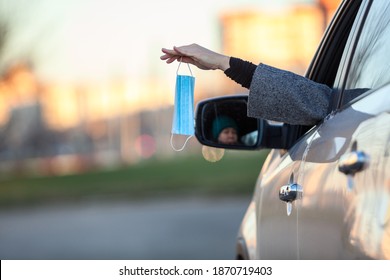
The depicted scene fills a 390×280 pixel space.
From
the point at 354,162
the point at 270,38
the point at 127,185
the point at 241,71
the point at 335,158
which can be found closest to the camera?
the point at 354,162

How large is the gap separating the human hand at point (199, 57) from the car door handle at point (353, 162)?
822 millimetres

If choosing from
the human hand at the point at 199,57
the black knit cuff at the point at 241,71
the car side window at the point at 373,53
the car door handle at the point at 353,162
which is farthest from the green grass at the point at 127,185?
the car door handle at the point at 353,162

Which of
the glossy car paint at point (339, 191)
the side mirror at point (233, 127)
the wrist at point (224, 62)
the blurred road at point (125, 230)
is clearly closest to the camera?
the glossy car paint at point (339, 191)

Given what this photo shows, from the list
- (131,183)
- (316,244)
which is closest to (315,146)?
(316,244)

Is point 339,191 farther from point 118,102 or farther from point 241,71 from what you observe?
point 118,102

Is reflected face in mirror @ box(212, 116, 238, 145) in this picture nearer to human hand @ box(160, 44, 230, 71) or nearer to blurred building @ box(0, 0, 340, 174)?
human hand @ box(160, 44, 230, 71)

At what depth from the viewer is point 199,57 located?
9.91 feet

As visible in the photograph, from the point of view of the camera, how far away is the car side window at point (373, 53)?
2.49 metres

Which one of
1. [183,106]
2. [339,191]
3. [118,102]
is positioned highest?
[183,106]

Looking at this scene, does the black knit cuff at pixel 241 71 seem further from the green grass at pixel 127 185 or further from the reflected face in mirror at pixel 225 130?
the green grass at pixel 127 185

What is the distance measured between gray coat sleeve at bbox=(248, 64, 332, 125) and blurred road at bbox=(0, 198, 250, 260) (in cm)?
763

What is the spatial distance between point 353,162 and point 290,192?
0.75 metres

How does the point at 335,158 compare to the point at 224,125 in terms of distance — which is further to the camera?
the point at 224,125

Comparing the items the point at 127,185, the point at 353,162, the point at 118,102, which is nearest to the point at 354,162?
the point at 353,162
